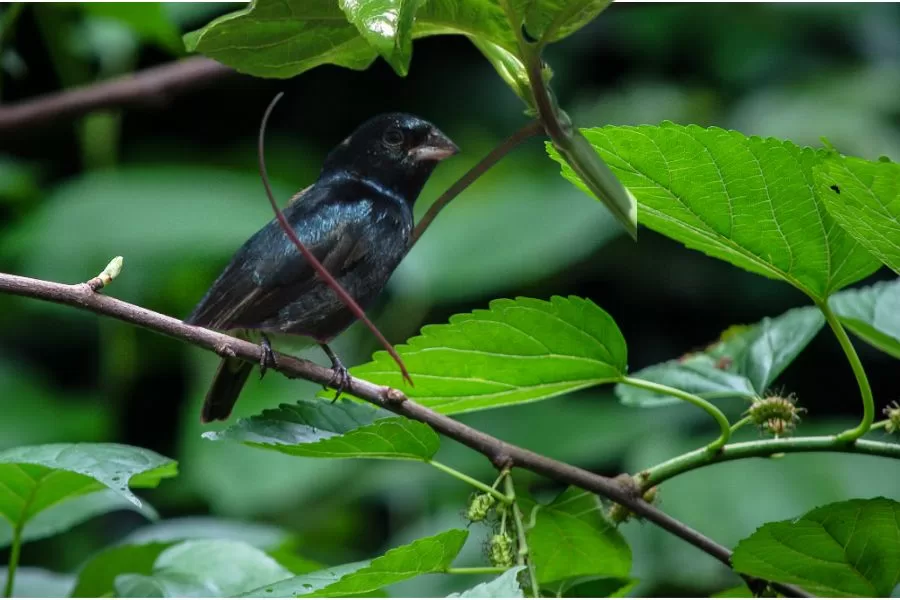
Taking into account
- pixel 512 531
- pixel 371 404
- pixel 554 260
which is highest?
pixel 554 260

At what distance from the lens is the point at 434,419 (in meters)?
1.14

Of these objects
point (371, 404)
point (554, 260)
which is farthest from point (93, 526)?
point (371, 404)

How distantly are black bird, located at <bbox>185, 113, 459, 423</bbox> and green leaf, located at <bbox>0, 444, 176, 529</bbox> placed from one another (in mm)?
283

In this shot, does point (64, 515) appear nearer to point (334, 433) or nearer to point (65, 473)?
point (65, 473)

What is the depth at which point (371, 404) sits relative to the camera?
48.4 inches

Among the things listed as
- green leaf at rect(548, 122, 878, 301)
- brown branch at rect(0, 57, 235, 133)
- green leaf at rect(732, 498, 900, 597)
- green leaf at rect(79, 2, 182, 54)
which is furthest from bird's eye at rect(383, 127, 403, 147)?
brown branch at rect(0, 57, 235, 133)

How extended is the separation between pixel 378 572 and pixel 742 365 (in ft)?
2.46

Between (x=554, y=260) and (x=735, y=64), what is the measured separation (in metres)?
1.34

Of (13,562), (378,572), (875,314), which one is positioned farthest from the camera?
(875,314)

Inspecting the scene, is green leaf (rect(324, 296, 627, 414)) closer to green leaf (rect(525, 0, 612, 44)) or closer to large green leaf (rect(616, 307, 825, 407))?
large green leaf (rect(616, 307, 825, 407))

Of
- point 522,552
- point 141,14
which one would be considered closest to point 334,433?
point 522,552

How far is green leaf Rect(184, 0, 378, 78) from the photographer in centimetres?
89

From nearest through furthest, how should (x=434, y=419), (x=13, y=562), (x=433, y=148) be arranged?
1. (x=434, y=419)
2. (x=13, y=562)
3. (x=433, y=148)

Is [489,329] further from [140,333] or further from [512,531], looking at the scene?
[140,333]
